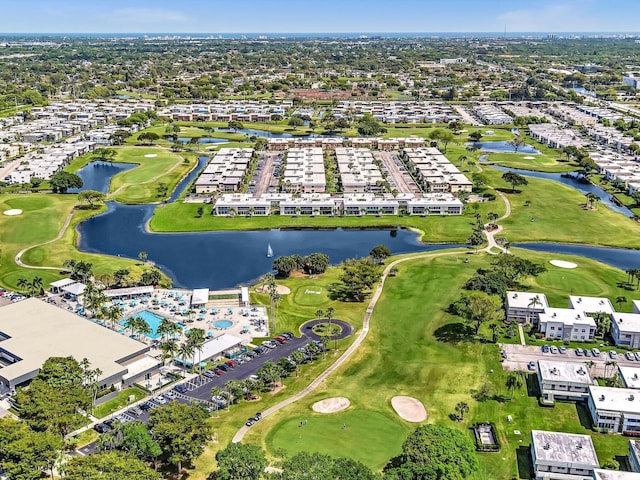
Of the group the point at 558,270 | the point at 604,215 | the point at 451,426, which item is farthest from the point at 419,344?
the point at 604,215

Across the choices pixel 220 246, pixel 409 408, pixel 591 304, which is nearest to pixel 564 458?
pixel 409 408

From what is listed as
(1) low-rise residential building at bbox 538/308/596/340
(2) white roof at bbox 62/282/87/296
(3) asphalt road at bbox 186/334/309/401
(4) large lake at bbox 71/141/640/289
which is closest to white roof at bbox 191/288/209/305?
(4) large lake at bbox 71/141/640/289

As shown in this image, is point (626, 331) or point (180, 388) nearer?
point (180, 388)

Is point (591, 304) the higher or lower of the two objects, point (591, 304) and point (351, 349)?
the higher

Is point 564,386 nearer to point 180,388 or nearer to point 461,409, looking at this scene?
point 461,409

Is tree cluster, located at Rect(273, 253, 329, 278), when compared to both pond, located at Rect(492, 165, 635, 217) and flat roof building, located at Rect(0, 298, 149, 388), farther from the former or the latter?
pond, located at Rect(492, 165, 635, 217)

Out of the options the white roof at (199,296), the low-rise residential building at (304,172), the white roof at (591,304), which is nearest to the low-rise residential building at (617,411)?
the white roof at (591,304)
